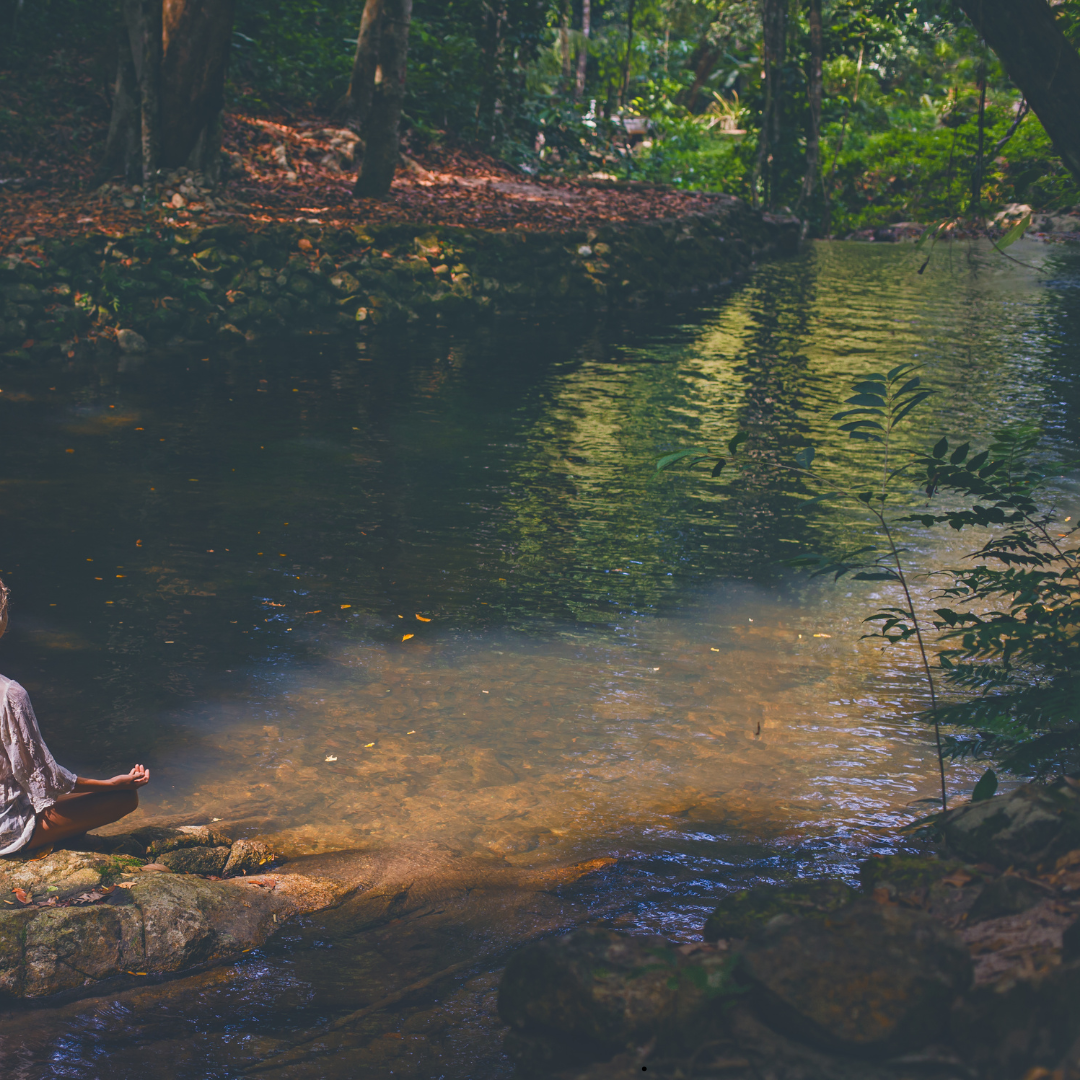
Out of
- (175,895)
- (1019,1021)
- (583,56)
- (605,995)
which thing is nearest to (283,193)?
(175,895)

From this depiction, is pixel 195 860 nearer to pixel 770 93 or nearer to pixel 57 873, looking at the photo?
pixel 57 873

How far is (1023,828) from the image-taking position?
151 inches

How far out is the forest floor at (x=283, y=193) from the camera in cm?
1645

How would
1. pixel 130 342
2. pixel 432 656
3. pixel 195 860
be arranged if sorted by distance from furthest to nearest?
pixel 130 342
pixel 432 656
pixel 195 860

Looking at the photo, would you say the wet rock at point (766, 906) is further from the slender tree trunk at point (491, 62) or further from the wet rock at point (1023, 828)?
the slender tree trunk at point (491, 62)

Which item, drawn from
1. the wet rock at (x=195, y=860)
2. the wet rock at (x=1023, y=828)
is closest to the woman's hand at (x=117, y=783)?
the wet rock at (x=195, y=860)

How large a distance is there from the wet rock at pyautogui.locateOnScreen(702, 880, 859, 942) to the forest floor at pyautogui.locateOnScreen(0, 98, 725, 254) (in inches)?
578

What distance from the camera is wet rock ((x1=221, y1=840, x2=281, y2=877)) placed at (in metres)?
4.67

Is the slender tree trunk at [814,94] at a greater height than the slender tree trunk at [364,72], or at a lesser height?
greater

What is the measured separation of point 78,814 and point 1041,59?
5.33 meters

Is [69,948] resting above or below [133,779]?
below

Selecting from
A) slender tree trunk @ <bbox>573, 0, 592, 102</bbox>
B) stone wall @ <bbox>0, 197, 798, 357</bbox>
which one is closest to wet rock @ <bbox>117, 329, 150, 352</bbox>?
stone wall @ <bbox>0, 197, 798, 357</bbox>

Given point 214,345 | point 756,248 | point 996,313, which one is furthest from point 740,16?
point 214,345

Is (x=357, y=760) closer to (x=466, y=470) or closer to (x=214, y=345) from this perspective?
(x=466, y=470)
